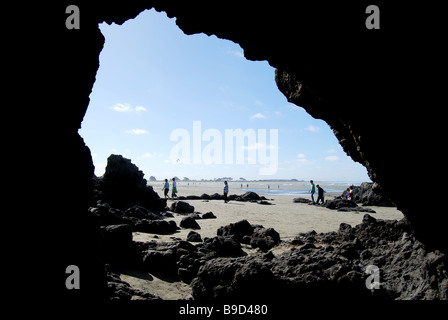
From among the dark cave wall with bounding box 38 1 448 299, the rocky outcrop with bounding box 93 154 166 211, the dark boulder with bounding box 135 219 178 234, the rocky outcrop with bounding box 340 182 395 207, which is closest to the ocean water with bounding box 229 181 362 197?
the rocky outcrop with bounding box 340 182 395 207

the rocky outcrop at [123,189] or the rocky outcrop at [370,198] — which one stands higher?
the rocky outcrop at [123,189]

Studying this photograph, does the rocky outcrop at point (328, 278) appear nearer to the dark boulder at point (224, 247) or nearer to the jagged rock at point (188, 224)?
the dark boulder at point (224, 247)

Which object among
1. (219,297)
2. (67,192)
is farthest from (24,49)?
(219,297)

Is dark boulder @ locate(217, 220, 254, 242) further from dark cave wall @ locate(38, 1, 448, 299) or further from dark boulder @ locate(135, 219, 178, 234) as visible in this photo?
Result: dark cave wall @ locate(38, 1, 448, 299)

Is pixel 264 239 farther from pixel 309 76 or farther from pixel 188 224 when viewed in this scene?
pixel 309 76

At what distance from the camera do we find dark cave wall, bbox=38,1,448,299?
3.40 m

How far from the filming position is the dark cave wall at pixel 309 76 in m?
3.40

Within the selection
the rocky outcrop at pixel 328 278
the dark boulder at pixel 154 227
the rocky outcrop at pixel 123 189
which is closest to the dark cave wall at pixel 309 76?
the rocky outcrop at pixel 328 278

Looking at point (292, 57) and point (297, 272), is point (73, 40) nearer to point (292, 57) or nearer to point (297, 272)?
point (292, 57)

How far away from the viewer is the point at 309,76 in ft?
14.1

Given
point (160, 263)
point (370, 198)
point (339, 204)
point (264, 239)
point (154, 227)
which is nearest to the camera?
point (160, 263)

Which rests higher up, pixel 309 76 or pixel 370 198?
pixel 309 76

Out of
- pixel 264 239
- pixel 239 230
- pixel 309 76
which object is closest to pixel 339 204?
pixel 239 230

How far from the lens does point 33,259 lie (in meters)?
2.93
